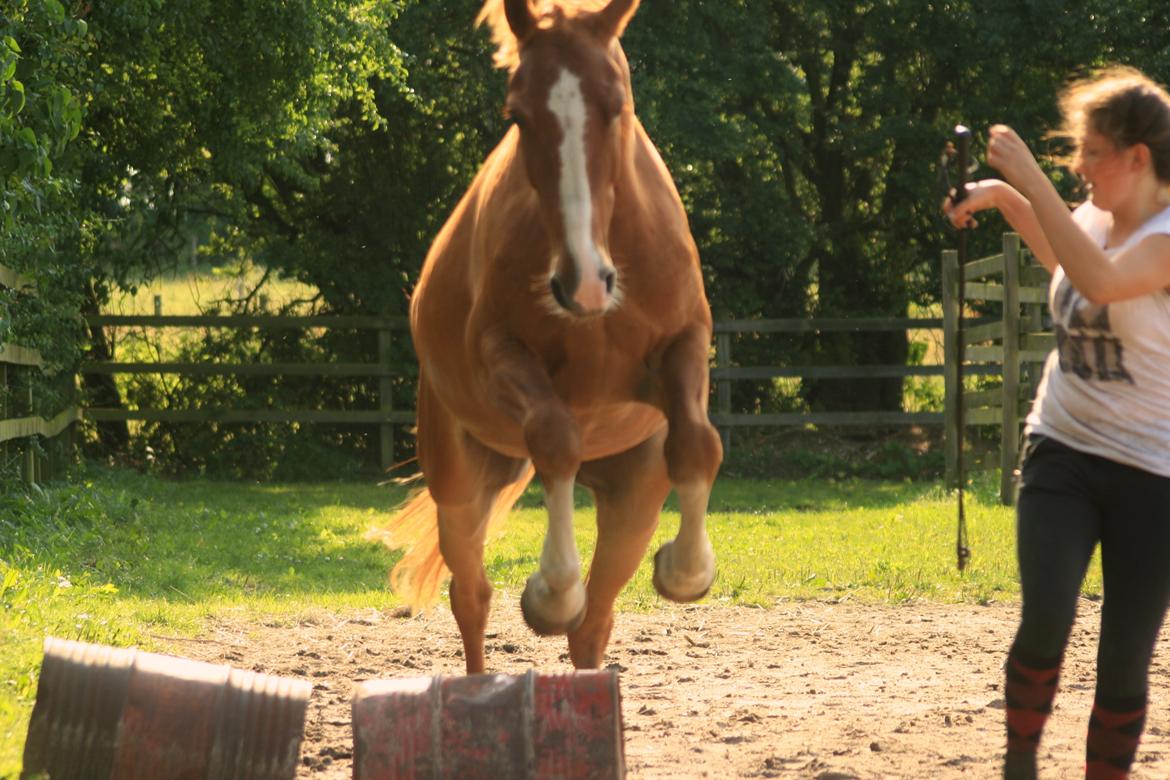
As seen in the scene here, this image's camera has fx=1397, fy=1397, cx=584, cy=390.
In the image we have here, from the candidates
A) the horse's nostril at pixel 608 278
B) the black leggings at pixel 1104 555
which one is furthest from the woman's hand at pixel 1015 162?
the horse's nostril at pixel 608 278

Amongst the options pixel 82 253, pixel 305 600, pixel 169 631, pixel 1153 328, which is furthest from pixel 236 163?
pixel 1153 328

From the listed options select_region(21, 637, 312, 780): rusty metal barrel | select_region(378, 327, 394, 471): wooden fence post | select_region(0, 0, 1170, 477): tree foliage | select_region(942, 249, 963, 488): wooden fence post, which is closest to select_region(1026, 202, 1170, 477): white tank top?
select_region(21, 637, 312, 780): rusty metal barrel

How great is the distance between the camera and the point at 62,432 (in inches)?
534

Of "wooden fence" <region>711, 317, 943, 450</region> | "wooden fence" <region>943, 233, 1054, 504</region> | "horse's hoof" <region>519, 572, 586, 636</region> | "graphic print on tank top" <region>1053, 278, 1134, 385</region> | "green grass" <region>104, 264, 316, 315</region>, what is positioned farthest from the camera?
"green grass" <region>104, 264, 316, 315</region>

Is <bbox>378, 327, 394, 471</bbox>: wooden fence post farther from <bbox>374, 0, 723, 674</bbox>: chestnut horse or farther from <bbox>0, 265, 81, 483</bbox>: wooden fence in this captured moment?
<bbox>374, 0, 723, 674</bbox>: chestnut horse

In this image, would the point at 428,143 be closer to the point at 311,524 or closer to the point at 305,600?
the point at 311,524

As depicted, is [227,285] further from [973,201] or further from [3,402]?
[973,201]

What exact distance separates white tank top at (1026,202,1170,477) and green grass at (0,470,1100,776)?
3097 millimetres

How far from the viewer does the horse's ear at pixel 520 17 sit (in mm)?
3781

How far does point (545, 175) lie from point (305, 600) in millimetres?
4655

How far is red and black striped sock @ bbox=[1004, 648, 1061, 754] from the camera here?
3523mm

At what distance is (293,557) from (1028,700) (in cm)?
670

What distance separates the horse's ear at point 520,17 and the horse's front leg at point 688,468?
1.04m

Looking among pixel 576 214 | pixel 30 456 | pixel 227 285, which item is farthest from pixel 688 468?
pixel 227 285
